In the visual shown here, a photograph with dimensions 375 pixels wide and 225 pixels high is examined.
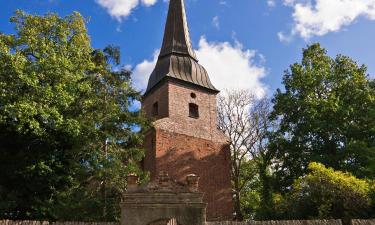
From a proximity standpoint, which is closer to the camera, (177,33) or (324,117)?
(324,117)

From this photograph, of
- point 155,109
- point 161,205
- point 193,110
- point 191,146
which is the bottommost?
point 161,205

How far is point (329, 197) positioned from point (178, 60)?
13.4m

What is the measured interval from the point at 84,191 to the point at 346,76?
52.8 ft

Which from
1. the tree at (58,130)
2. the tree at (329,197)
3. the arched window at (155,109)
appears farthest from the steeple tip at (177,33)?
the tree at (329,197)

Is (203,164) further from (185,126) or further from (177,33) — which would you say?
(177,33)

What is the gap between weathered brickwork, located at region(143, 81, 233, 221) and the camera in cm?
2292

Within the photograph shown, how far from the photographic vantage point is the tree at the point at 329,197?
1566 cm

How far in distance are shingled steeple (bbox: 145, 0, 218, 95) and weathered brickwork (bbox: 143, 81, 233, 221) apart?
1.94ft

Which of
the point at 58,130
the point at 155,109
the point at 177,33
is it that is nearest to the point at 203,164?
the point at 155,109

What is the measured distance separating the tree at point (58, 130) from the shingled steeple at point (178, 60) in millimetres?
7178

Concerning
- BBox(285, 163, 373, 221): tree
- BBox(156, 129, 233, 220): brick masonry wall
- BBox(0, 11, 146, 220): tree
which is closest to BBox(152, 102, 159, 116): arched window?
BBox(156, 129, 233, 220): brick masonry wall

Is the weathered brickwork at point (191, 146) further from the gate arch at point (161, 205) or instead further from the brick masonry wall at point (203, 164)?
the gate arch at point (161, 205)

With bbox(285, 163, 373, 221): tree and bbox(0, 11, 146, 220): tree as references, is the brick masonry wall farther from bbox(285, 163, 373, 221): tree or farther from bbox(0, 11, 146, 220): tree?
bbox(285, 163, 373, 221): tree

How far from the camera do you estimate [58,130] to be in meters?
16.3
